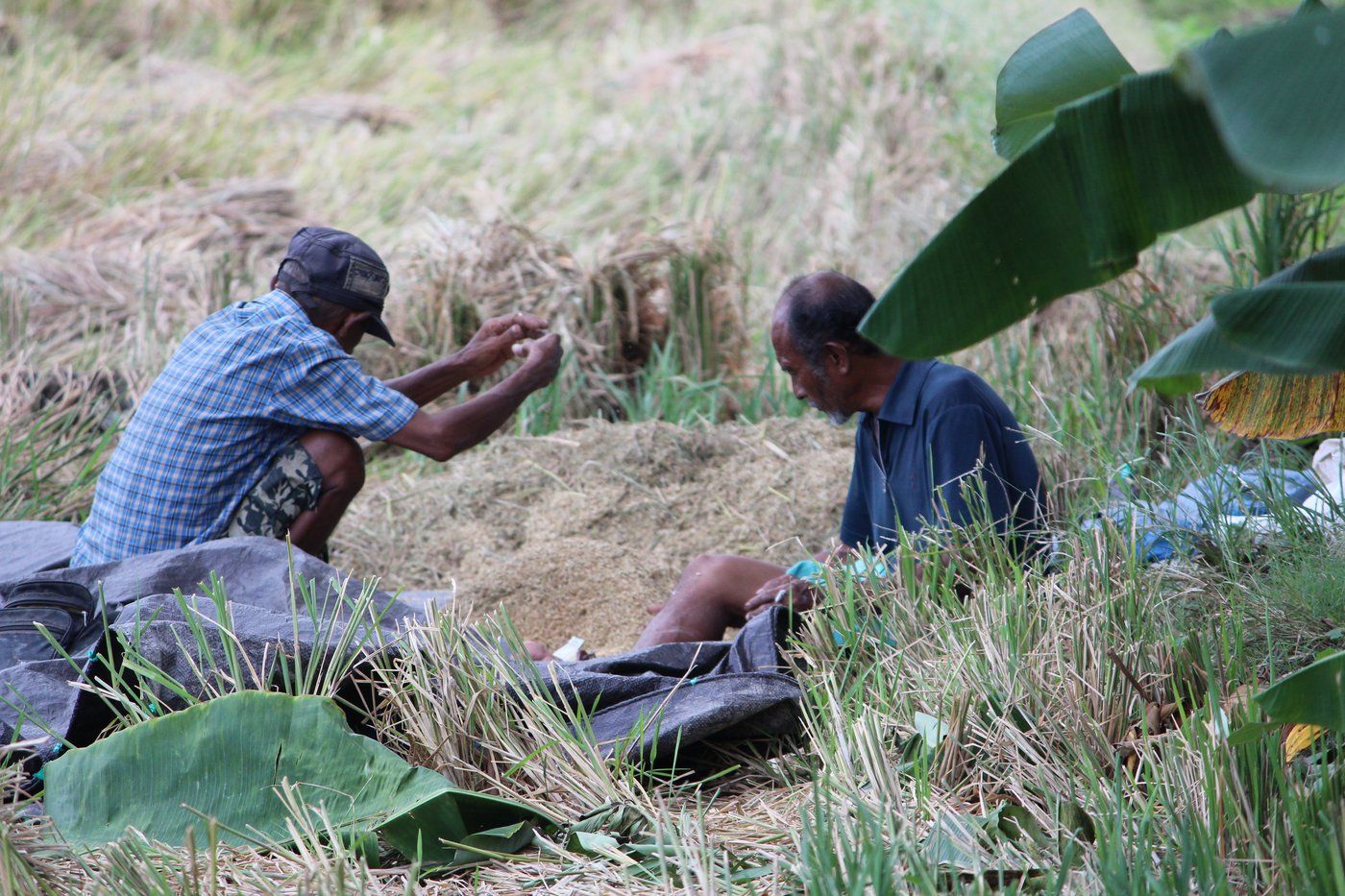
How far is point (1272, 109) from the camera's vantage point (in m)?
1.48

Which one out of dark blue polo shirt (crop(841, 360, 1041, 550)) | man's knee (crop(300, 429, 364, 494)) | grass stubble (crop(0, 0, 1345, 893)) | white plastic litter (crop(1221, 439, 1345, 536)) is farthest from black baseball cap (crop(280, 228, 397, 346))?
white plastic litter (crop(1221, 439, 1345, 536))

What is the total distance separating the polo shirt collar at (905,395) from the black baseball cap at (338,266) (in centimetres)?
139

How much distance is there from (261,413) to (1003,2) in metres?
9.12

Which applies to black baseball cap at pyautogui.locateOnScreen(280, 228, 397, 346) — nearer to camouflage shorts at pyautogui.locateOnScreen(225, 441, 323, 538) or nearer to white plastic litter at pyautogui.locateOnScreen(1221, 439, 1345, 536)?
camouflage shorts at pyautogui.locateOnScreen(225, 441, 323, 538)

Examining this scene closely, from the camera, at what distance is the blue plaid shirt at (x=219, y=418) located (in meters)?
3.21

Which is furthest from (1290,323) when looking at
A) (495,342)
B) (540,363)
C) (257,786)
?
(495,342)

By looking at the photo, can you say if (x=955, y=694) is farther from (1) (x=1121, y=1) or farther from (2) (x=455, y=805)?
(1) (x=1121, y=1)

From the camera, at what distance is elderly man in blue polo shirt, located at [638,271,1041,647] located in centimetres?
292

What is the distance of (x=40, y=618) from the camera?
2.54m

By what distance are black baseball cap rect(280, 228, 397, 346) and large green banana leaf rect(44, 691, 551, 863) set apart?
5.31ft

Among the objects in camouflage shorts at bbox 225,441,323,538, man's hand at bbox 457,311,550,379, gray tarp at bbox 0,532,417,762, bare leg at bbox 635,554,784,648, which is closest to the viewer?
gray tarp at bbox 0,532,417,762

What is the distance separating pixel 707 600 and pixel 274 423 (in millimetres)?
1212

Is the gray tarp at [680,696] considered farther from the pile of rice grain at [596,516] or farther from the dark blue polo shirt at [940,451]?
the pile of rice grain at [596,516]

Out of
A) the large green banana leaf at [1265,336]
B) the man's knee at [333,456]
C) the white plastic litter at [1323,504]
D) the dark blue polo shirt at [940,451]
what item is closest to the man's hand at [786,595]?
the dark blue polo shirt at [940,451]
